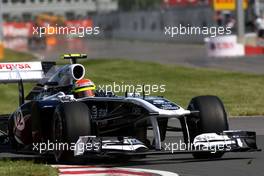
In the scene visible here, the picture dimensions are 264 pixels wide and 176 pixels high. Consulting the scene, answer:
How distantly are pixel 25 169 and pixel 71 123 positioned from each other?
0.82m

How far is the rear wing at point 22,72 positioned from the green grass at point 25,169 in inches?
81.6

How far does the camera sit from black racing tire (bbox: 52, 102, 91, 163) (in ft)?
32.5

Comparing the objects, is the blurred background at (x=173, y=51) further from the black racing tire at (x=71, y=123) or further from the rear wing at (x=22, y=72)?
the black racing tire at (x=71, y=123)

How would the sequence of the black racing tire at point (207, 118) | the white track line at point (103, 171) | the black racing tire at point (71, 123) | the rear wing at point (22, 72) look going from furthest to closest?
the rear wing at point (22, 72), the black racing tire at point (207, 118), the black racing tire at point (71, 123), the white track line at point (103, 171)

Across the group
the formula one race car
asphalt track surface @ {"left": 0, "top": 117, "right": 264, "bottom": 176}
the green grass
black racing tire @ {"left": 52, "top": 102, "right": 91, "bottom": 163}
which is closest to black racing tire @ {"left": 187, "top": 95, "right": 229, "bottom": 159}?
the formula one race car

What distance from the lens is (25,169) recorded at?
9.41 m

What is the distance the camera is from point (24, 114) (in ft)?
37.0

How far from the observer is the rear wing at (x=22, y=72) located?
12.0 metres

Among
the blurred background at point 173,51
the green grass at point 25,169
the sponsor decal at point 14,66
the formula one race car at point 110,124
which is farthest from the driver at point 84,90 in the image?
the blurred background at point 173,51

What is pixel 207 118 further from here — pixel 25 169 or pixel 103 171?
pixel 25 169

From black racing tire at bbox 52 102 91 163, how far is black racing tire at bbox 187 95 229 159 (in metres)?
1.25

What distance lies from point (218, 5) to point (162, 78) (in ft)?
76.8

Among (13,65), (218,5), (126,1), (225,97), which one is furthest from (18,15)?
(13,65)

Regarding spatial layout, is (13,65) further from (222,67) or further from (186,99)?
(222,67)
